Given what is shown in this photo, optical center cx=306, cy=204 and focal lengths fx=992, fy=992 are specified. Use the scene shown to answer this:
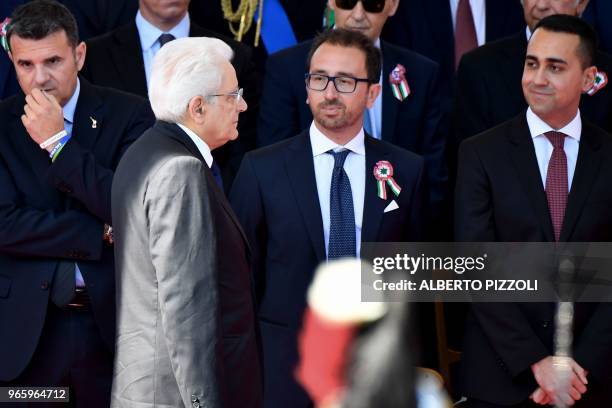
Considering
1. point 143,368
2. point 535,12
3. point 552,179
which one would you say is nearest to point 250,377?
point 143,368

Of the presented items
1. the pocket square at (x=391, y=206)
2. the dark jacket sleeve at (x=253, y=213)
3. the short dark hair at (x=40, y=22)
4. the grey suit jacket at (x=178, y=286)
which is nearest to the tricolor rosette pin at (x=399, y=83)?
the pocket square at (x=391, y=206)

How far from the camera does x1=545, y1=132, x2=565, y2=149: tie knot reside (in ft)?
14.5

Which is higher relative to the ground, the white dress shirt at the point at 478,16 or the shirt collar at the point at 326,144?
the white dress shirt at the point at 478,16

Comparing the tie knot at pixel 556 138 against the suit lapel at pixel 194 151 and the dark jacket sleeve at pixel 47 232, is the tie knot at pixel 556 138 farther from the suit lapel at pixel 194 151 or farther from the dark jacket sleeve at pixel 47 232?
the dark jacket sleeve at pixel 47 232

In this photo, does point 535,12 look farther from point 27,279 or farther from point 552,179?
point 27,279

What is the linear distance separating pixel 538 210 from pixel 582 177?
254 millimetres

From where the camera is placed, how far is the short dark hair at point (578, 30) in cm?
455

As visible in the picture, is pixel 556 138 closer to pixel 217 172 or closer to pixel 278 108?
pixel 278 108

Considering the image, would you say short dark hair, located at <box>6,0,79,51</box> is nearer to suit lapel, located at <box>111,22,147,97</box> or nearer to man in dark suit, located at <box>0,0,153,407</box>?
man in dark suit, located at <box>0,0,153,407</box>

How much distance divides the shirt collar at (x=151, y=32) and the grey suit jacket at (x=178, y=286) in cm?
218

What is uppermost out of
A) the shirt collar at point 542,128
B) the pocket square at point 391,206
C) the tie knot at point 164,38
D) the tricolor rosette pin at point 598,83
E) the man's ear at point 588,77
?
the tie knot at point 164,38

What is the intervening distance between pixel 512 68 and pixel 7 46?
2.53m

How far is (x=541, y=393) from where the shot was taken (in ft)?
13.5

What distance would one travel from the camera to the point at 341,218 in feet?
14.0
